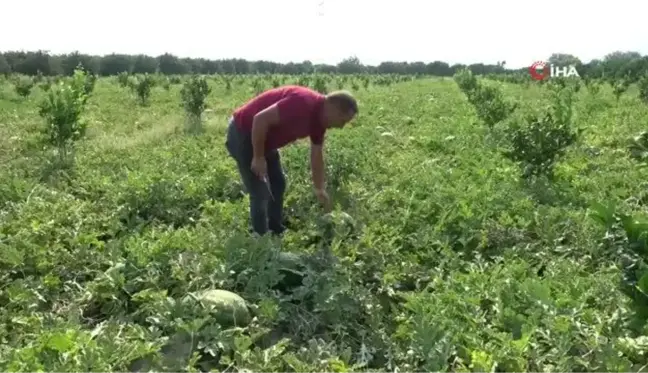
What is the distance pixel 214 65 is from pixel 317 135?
77087 mm

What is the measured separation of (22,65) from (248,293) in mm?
58458

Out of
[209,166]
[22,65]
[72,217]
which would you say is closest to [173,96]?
[209,166]

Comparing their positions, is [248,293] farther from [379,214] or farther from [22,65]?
[22,65]

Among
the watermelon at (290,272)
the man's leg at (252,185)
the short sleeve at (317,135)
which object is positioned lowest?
the watermelon at (290,272)

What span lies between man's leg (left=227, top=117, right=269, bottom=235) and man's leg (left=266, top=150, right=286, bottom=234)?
9.1 inches

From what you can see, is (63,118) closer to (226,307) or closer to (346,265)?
(346,265)

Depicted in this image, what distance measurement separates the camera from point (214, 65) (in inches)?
3120

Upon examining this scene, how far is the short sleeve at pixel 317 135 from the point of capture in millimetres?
4815

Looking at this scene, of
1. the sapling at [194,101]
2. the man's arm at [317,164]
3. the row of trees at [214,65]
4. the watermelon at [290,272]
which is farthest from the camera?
the row of trees at [214,65]

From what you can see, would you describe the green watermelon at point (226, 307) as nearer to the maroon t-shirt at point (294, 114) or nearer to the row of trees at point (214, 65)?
the maroon t-shirt at point (294, 114)

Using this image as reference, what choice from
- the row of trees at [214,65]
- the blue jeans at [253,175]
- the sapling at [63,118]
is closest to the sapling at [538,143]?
the blue jeans at [253,175]

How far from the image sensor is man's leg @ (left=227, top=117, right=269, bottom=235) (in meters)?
5.02

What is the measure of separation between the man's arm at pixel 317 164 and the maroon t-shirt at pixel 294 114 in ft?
0.18

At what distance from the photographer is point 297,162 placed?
7.27m
